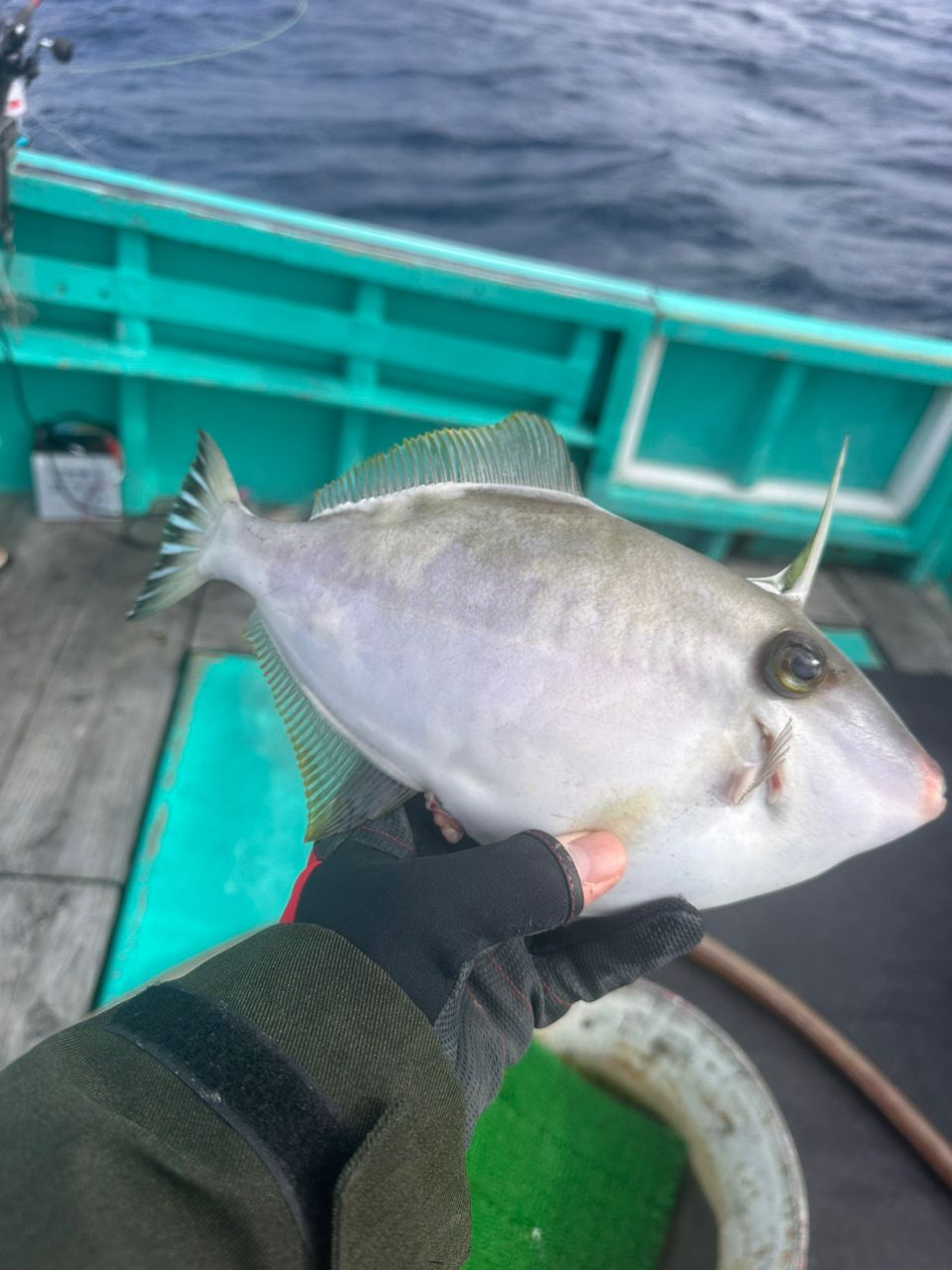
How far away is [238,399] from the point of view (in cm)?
371

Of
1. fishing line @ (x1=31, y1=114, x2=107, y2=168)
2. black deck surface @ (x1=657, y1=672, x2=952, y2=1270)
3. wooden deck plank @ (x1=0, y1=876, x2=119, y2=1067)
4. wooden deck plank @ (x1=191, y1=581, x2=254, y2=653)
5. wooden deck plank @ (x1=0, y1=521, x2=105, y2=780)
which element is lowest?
fishing line @ (x1=31, y1=114, x2=107, y2=168)

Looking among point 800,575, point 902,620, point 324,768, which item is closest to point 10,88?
point 324,768

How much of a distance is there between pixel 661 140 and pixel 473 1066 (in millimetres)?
11281

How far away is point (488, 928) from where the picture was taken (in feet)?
4.18

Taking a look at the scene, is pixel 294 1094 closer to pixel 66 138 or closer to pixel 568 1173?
pixel 568 1173

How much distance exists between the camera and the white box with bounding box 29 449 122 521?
3492 mm

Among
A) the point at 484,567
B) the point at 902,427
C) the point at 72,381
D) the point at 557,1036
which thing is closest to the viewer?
the point at 484,567

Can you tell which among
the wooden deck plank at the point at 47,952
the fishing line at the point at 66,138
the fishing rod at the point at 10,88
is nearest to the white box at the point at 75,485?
the fishing rod at the point at 10,88

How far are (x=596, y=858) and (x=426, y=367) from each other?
2.65 m

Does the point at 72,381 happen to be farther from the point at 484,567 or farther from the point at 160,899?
the point at 484,567

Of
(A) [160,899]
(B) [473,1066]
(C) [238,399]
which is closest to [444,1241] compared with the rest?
(B) [473,1066]

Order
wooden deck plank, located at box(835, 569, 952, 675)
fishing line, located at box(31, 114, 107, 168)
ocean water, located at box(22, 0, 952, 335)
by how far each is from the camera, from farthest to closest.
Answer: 1. ocean water, located at box(22, 0, 952, 335)
2. fishing line, located at box(31, 114, 107, 168)
3. wooden deck plank, located at box(835, 569, 952, 675)

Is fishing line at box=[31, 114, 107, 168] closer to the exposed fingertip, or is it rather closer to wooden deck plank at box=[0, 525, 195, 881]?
wooden deck plank at box=[0, 525, 195, 881]

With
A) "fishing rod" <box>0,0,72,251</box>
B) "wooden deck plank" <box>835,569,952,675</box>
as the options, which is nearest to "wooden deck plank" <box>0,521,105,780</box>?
"fishing rod" <box>0,0,72,251</box>
